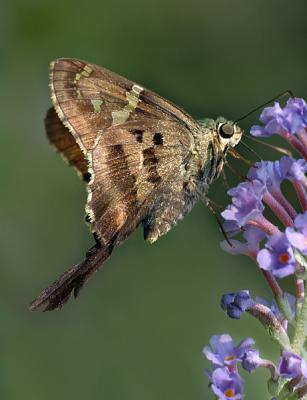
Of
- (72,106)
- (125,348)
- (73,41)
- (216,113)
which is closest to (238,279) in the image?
(125,348)

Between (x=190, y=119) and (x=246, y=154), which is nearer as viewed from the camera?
(x=190, y=119)

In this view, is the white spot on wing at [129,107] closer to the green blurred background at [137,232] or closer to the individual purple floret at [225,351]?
the individual purple floret at [225,351]

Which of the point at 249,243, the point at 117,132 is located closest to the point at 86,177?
the point at 117,132

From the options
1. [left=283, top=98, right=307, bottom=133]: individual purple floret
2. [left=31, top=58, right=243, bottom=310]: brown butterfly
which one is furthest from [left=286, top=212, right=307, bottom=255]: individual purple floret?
[left=31, top=58, right=243, bottom=310]: brown butterfly

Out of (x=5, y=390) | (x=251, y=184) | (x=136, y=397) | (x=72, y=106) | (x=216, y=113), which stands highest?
(x=72, y=106)

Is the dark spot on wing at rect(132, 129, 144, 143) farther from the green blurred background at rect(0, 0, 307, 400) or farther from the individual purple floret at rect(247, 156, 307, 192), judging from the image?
the green blurred background at rect(0, 0, 307, 400)

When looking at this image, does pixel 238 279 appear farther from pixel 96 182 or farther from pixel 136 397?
pixel 96 182
